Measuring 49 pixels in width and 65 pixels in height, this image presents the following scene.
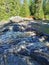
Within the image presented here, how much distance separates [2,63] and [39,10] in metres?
39.6

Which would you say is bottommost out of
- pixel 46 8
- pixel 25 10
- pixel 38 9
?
pixel 46 8

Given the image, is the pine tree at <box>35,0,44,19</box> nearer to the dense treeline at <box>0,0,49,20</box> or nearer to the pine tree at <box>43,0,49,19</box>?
the dense treeline at <box>0,0,49,20</box>

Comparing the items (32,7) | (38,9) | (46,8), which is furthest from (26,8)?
(46,8)

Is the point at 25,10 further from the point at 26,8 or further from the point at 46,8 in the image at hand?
the point at 46,8

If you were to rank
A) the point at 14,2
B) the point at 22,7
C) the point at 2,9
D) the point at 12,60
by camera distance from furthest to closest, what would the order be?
the point at 22,7, the point at 14,2, the point at 2,9, the point at 12,60

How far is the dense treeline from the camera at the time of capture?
127 feet

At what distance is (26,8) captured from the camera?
4825cm

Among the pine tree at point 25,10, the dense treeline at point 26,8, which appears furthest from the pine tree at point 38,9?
the pine tree at point 25,10

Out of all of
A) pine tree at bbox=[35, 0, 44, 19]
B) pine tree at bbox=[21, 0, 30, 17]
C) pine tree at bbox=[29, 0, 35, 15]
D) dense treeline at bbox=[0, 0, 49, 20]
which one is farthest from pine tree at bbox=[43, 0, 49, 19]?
pine tree at bbox=[21, 0, 30, 17]

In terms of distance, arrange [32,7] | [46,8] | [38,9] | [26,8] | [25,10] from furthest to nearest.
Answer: [46,8]
[32,7]
[38,9]
[26,8]
[25,10]

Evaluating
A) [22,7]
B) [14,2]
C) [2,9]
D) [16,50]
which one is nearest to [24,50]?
[16,50]

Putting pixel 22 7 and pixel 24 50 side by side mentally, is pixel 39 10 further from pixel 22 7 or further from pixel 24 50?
pixel 24 50

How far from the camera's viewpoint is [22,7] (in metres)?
47.0

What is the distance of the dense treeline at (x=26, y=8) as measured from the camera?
38562 mm
